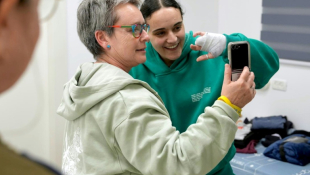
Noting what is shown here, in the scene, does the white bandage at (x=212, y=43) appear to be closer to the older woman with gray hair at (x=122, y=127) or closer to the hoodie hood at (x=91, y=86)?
the older woman with gray hair at (x=122, y=127)

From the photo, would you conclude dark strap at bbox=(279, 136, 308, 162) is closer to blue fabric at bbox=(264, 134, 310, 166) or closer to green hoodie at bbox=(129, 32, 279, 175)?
blue fabric at bbox=(264, 134, 310, 166)

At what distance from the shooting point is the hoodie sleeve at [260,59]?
5.79ft

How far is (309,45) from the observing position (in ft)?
10.3

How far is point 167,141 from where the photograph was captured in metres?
1.16

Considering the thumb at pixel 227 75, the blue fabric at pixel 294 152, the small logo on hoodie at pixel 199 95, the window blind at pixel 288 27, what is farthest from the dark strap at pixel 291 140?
the thumb at pixel 227 75

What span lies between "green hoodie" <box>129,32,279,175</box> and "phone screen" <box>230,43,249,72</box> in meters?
0.27

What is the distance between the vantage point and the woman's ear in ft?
4.66

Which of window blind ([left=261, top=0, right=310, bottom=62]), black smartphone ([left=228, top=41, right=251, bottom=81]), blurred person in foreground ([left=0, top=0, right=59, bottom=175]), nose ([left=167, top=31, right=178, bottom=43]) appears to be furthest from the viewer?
window blind ([left=261, top=0, right=310, bottom=62])

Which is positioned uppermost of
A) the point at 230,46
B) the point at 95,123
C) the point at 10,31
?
the point at 10,31

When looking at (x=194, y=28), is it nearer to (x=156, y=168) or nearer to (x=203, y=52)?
(x=203, y=52)

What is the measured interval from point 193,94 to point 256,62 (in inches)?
12.9

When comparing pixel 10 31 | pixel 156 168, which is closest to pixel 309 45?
pixel 156 168

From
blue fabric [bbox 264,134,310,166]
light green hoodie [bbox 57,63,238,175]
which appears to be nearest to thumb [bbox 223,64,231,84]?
light green hoodie [bbox 57,63,238,175]

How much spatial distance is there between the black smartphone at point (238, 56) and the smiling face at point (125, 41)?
1.14 ft
